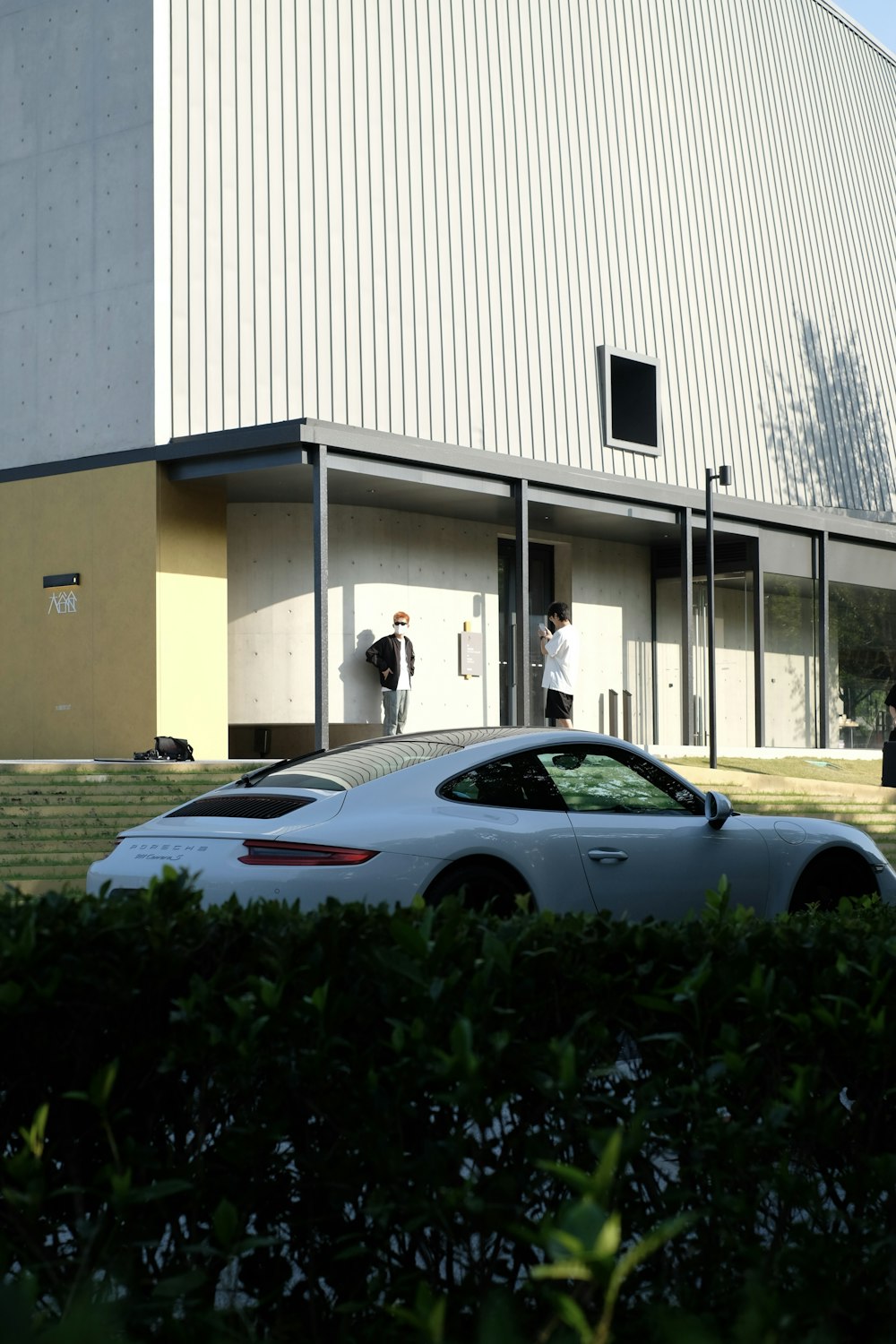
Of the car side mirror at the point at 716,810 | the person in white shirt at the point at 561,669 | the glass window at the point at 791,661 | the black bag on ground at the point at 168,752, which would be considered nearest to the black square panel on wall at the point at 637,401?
the glass window at the point at 791,661

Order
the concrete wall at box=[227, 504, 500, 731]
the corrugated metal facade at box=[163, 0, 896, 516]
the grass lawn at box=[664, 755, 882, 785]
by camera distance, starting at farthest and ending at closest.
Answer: the concrete wall at box=[227, 504, 500, 731] → the grass lawn at box=[664, 755, 882, 785] → the corrugated metal facade at box=[163, 0, 896, 516]

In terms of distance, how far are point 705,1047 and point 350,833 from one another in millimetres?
4027

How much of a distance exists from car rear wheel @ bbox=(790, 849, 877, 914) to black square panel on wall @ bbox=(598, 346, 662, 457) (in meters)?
18.1

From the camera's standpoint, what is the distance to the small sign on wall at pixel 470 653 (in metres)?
23.1

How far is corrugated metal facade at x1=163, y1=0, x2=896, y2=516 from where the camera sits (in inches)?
786

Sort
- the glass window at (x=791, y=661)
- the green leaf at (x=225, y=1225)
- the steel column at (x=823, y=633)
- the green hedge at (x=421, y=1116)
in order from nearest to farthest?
the green leaf at (x=225, y=1225) < the green hedge at (x=421, y=1116) < the glass window at (x=791, y=661) < the steel column at (x=823, y=633)

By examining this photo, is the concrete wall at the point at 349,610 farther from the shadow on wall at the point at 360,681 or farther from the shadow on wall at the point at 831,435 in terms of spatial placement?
the shadow on wall at the point at 831,435

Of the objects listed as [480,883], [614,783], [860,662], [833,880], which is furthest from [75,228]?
[860,662]

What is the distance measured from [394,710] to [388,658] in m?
0.75

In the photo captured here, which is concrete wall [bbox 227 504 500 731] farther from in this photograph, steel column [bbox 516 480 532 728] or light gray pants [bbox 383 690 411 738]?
steel column [bbox 516 480 532 728]

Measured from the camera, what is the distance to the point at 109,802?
1353cm

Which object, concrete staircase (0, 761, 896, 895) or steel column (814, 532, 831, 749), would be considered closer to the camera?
concrete staircase (0, 761, 896, 895)

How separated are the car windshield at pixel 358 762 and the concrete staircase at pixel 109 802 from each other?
2856mm

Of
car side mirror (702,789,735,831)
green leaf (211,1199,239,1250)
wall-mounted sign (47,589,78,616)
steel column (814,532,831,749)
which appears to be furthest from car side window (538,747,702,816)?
steel column (814,532,831,749)
